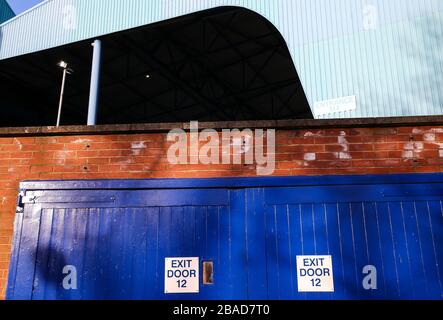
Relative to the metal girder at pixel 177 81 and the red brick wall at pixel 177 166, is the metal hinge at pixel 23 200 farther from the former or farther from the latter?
the metal girder at pixel 177 81

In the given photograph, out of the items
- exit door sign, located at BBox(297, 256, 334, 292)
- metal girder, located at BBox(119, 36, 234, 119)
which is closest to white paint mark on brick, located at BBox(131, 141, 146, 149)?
exit door sign, located at BBox(297, 256, 334, 292)

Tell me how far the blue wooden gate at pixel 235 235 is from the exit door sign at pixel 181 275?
0.21ft

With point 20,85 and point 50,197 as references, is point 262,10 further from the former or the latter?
point 20,85

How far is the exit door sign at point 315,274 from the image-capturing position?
13.2ft

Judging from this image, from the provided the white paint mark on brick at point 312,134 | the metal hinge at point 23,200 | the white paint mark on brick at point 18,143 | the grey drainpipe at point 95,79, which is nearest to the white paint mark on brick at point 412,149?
the white paint mark on brick at point 312,134

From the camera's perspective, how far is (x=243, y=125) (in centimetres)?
452

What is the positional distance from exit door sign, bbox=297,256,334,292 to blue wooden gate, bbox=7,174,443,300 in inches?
2.2

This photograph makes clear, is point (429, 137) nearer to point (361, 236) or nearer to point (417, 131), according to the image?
point (417, 131)

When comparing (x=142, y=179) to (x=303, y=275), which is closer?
(x=303, y=275)

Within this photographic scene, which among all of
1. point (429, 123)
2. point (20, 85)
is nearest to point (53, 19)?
point (20, 85)

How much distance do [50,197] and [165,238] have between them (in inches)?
52.8

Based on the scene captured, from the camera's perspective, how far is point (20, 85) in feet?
58.9

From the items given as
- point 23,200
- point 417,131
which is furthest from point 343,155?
point 23,200

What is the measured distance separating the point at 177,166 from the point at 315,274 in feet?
5.87
